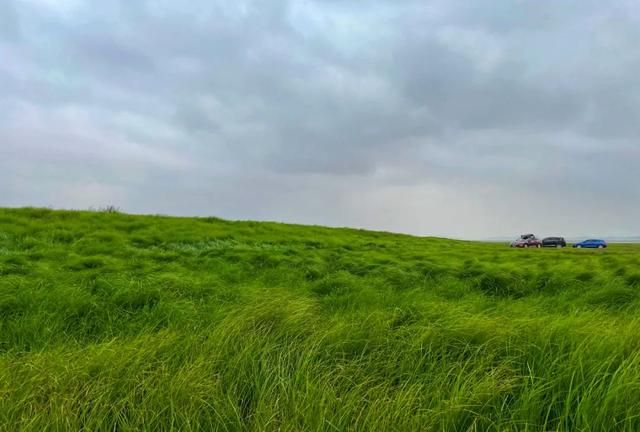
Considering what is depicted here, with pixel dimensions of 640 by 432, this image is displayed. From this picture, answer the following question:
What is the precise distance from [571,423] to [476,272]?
9.33m

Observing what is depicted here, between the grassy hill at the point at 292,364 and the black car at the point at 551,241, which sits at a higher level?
the black car at the point at 551,241

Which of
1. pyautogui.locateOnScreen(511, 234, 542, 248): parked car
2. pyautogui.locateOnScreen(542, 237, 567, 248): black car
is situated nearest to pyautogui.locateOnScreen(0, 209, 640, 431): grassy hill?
pyautogui.locateOnScreen(511, 234, 542, 248): parked car

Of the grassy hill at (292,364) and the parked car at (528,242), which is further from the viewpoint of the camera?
the parked car at (528,242)

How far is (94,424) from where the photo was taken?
2.95 m

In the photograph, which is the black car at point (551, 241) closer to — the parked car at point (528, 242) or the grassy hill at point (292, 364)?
the parked car at point (528, 242)

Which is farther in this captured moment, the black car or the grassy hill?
the black car

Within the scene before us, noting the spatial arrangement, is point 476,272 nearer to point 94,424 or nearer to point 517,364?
point 517,364

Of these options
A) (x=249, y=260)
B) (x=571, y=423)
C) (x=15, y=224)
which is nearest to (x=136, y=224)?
(x=15, y=224)

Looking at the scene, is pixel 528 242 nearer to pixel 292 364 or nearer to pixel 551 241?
pixel 551 241

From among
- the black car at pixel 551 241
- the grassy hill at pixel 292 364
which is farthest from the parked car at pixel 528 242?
the grassy hill at pixel 292 364

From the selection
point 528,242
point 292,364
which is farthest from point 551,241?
point 292,364

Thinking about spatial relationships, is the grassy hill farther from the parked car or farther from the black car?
the black car

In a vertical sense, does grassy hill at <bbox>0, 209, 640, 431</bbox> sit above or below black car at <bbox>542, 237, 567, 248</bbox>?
below

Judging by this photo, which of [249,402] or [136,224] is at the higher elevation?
[136,224]
